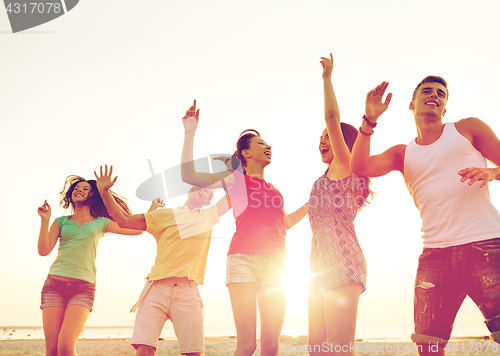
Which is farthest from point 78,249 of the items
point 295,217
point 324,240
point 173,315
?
point 324,240

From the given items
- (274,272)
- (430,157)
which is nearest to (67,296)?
(274,272)

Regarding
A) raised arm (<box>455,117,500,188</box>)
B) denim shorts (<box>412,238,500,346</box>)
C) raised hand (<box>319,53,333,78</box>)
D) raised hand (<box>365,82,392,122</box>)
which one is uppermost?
raised hand (<box>319,53,333,78</box>)

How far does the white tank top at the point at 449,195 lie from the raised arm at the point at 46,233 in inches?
200

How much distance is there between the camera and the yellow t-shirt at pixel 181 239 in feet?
15.0

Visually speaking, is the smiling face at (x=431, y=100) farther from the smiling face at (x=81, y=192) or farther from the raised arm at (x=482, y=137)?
the smiling face at (x=81, y=192)

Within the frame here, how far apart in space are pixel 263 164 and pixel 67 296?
326 centimetres

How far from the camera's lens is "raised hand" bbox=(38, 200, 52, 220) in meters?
5.79

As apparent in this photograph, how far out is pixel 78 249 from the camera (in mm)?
5512

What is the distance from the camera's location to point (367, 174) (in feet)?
11.3

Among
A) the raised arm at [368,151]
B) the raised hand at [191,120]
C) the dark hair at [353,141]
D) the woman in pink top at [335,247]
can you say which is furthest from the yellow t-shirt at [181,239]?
the raised arm at [368,151]

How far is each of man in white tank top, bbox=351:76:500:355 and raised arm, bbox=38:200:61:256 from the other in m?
4.66

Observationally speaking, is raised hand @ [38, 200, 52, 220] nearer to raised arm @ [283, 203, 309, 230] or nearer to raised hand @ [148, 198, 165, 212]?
raised hand @ [148, 198, 165, 212]

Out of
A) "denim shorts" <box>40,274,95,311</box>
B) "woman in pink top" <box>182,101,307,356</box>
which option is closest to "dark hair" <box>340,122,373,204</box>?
"woman in pink top" <box>182,101,307,356</box>

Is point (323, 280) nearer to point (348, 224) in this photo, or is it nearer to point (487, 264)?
point (348, 224)
